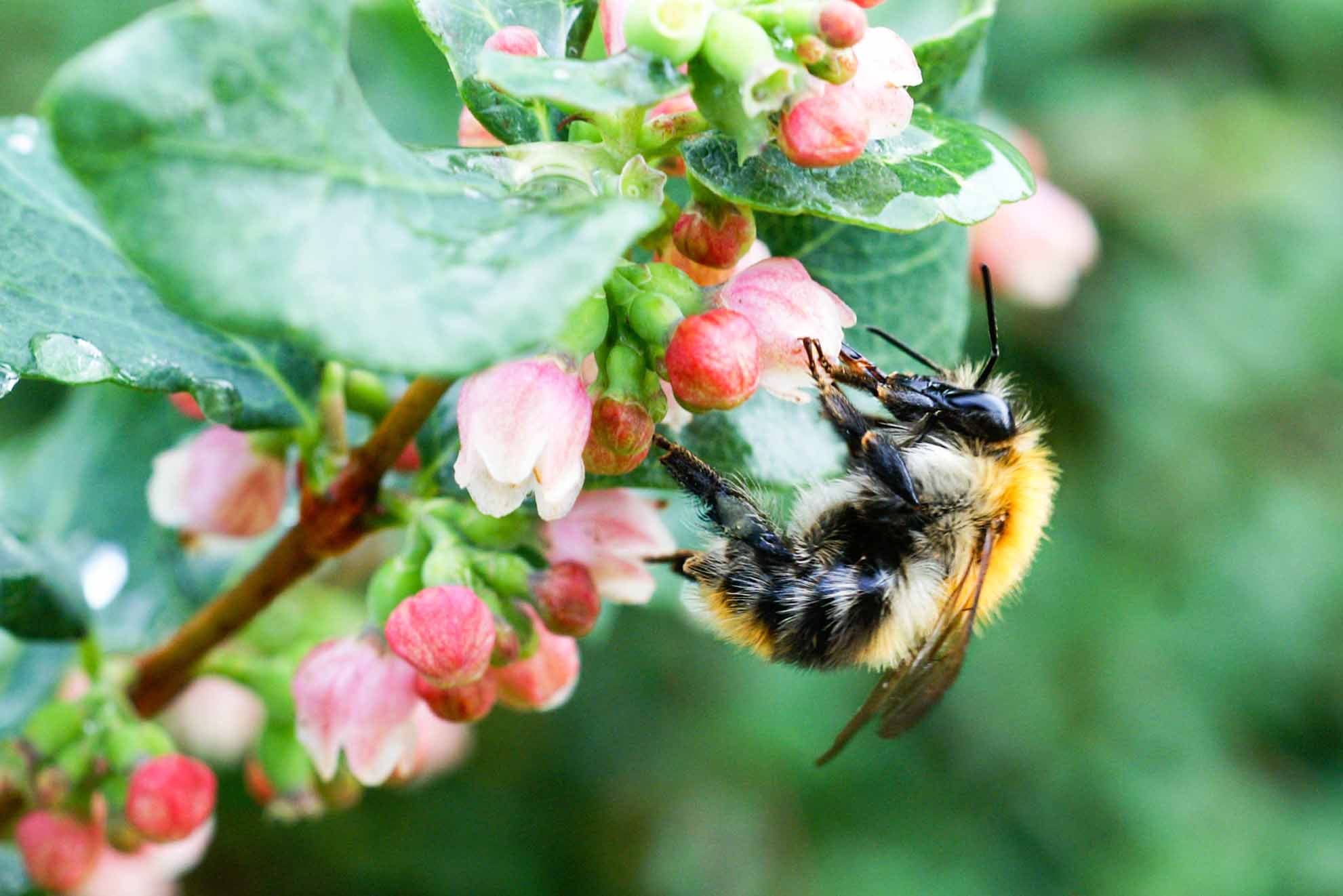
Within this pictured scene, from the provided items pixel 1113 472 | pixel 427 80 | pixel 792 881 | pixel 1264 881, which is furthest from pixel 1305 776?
pixel 427 80

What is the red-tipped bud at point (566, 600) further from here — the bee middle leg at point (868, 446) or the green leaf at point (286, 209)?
the green leaf at point (286, 209)

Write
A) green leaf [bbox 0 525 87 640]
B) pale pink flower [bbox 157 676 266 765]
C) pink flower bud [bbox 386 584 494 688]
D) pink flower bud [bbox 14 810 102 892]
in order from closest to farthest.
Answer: pink flower bud [bbox 386 584 494 688], green leaf [bbox 0 525 87 640], pink flower bud [bbox 14 810 102 892], pale pink flower [bbox 157 676 266 765]

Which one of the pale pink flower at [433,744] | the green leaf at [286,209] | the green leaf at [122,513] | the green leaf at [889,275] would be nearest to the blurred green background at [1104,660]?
the pale pink flower at [433,744]

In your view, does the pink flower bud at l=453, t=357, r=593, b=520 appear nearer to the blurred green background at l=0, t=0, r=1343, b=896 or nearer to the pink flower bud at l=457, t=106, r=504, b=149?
the pink flower bud at l=457, t=106, r=504, b=149

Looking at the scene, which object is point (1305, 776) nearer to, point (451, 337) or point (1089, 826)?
point (1089, 826)

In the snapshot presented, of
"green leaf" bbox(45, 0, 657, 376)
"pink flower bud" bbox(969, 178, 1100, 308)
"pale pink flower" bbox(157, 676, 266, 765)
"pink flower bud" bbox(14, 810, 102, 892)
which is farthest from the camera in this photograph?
"pale pink flower" bbox(157, 676, 266, 765)

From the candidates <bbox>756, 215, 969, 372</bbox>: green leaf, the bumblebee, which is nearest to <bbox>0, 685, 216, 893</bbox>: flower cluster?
the bumblebee

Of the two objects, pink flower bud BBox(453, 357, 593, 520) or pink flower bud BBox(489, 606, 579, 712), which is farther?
pink flower bud BBox(489, 606, 579, 712)

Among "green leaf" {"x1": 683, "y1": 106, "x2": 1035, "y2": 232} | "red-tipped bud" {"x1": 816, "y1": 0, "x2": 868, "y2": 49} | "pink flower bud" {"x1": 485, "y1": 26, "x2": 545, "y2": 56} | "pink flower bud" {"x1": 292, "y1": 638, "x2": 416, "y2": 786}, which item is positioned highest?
"red-tipped bud" {"x1": 816, "y1": 0, "x2": 868, "y2": 49}
